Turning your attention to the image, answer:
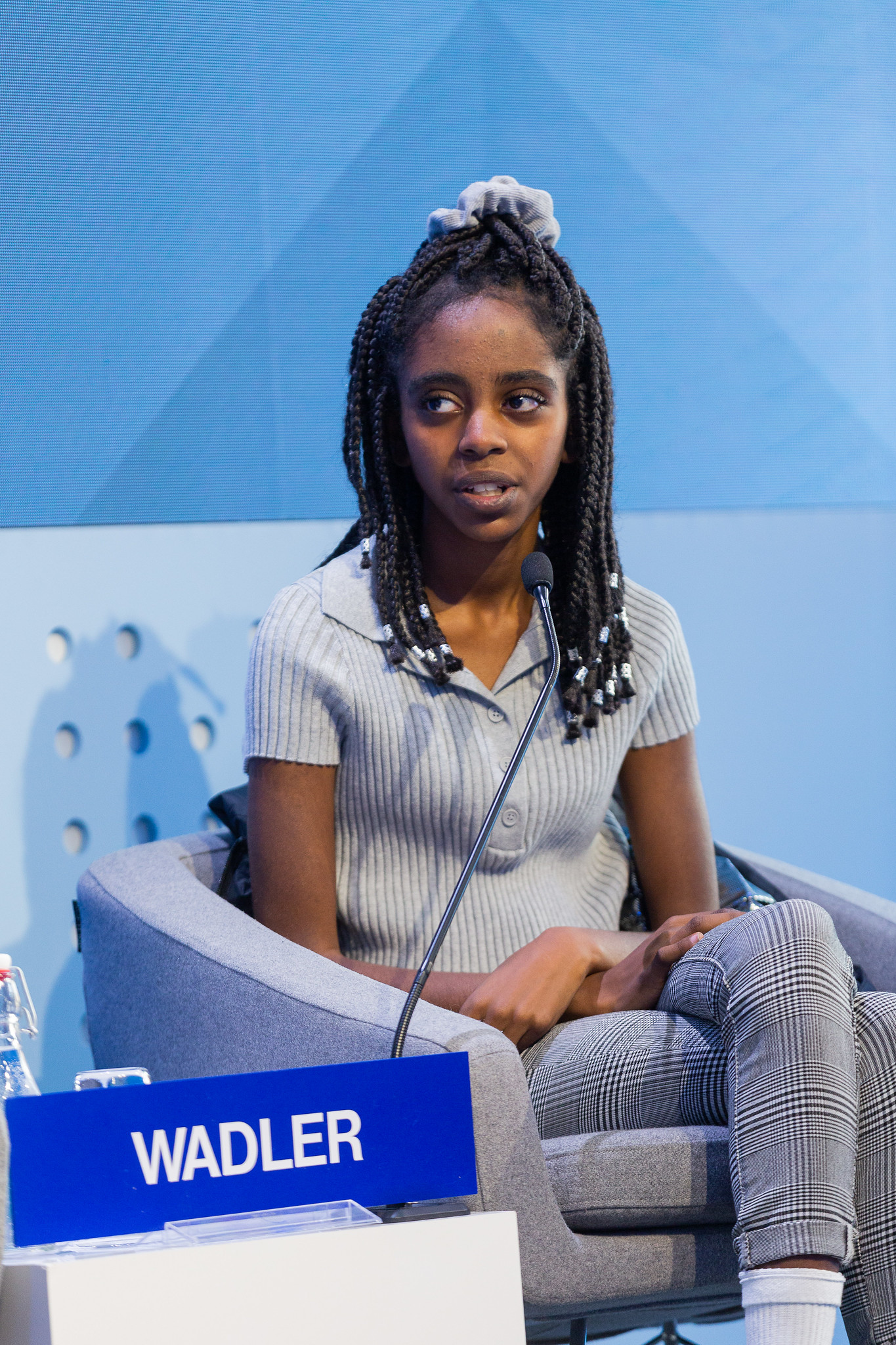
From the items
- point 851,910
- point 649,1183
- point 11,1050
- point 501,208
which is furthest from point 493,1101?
point 501,208

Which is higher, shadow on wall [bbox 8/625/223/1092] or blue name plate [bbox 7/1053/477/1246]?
shadow on wall [bbox 8/625/223/1092]

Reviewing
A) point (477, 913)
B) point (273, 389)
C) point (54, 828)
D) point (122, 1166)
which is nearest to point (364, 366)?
point (273, 389)

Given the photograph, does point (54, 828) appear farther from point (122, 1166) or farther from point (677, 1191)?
point (122, 1166)

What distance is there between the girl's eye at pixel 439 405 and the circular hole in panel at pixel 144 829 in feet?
2.57

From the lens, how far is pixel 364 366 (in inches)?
65.4

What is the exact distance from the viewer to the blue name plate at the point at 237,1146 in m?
0.79

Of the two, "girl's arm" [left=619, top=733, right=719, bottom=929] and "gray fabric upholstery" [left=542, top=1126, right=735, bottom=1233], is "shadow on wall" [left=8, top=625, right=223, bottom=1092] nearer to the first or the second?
"girl's arm" [left=619, top=733, right=719, bottom=929]

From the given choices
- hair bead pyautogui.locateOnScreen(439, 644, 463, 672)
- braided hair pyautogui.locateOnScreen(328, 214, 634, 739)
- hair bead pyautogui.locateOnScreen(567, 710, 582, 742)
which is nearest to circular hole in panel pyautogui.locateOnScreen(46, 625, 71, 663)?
braided hair pyautogui.locateOnScreen(328, 214, 634, 739)

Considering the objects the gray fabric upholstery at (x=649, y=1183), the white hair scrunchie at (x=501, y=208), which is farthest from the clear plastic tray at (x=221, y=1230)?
the white hair scrunchie at (x=501, y=208)

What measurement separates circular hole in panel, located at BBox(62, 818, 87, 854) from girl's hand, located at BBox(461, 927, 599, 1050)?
0.74 meters

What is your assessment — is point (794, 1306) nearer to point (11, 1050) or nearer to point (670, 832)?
point (11, 1050)

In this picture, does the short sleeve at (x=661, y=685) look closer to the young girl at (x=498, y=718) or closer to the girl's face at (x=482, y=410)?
the young girl at (x=498, y=718)

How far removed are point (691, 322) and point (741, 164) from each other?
287 millimetres

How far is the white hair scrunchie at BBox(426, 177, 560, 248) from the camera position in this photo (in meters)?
1.59
